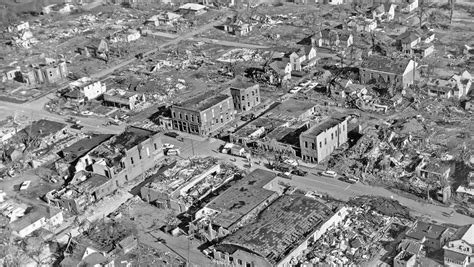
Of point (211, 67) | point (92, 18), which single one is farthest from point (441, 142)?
point (92, 18)

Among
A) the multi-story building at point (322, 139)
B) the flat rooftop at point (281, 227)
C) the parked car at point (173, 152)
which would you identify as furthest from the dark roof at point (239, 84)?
the flat rooftop at point (281, 227)

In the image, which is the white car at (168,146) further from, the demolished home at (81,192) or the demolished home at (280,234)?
the demolished home at (280,234)

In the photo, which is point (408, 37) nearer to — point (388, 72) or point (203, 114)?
point (388, 72)

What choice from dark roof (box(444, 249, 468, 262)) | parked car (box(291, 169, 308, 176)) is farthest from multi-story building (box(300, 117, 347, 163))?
dark roof (box(444, 249, 468, 262))

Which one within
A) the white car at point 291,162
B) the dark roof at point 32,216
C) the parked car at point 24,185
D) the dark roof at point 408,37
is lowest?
the parked car at point 24,185

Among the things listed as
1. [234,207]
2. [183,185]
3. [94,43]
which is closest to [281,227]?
[234,207]

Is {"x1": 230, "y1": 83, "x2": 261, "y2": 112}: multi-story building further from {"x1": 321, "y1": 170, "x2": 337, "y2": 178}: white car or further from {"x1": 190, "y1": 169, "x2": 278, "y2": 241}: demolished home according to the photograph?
{"x1": 190, "y1": 169, "x2": 278, "y2": 241}: demolished home

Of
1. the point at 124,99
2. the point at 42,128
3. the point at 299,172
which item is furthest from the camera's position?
the point at 124,99
